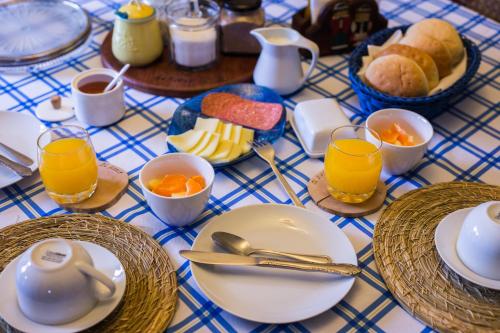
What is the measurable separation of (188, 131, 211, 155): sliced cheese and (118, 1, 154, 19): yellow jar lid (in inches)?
15.9

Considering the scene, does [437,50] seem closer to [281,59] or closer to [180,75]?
[281,59]

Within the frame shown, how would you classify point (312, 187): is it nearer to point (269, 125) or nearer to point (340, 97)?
point (269, 125)

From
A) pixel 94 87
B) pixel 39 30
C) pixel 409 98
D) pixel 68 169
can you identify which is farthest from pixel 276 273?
pixel 39 30

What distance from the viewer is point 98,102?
1.26m

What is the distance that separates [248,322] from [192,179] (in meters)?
0.29

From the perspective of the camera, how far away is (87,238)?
998 mm

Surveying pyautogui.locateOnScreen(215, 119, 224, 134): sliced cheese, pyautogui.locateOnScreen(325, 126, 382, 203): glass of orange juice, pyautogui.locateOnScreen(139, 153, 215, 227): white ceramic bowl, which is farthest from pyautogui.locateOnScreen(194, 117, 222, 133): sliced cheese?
pyautogui.locateOnScreen(325, 126, 382, 203): glass of orange juice

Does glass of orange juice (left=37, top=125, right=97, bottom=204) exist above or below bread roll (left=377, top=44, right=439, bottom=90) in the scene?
below

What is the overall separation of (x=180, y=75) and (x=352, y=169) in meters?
0.59

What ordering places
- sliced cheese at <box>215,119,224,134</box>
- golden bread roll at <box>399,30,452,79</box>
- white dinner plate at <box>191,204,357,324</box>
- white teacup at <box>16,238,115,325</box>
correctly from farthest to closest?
golden bread roll at <box>399,30,452,79</box> → sliced cheese at <box>215,119,224,134</box> → white dinner plate at <box>191,204,357,324</box> → white teacup at <box>16,238,115,325</box>

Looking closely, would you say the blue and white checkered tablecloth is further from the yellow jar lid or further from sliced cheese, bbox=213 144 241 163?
the yellow jar lid

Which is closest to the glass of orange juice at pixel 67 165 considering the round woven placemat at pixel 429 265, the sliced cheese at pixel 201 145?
the sliced cheese at pixel 201 145

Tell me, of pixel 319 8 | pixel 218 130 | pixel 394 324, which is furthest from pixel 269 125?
pixel 394 324

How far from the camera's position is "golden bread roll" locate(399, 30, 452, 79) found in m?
1.35
